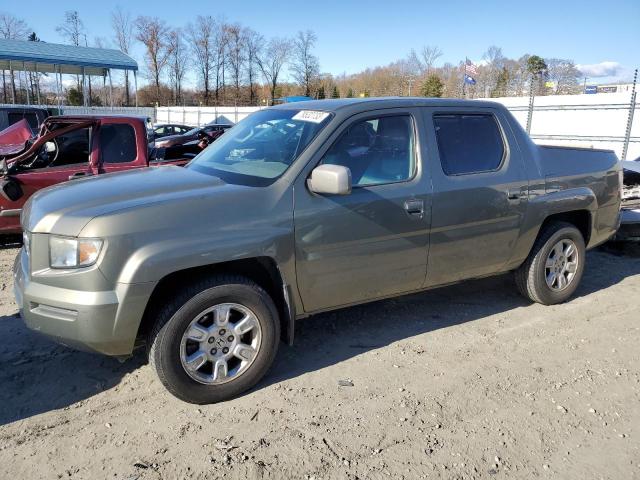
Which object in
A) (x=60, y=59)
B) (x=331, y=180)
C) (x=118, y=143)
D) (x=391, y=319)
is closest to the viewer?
(x=331, y=180)

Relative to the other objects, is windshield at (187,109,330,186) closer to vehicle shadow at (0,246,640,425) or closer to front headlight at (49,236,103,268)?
front headlight at (49,236,103,268)

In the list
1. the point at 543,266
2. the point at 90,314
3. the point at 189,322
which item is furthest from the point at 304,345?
the point at 543,266

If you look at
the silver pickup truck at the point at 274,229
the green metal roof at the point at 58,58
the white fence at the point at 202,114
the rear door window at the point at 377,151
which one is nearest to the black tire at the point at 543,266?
the silver pickup truck at the point at 274,229

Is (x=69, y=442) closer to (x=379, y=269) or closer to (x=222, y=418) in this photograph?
(x=222, y=418)

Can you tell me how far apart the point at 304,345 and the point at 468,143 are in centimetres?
210

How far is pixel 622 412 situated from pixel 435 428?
1.22m

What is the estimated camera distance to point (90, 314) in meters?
2.80

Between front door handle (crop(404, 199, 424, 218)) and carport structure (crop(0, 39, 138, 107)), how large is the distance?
81.6ft

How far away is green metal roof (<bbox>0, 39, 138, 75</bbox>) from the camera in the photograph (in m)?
23.3

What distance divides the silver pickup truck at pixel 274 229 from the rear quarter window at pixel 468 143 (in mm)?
13

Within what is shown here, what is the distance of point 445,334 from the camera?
4.25 meters

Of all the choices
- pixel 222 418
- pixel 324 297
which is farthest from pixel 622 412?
pixel 222 418

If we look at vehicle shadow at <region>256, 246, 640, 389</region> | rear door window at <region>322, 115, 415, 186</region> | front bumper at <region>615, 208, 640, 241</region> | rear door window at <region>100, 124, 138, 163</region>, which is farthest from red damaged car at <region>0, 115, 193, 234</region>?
front bumper at <region>615, 208, 640, 241</region>

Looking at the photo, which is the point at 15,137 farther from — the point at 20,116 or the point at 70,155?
the point at 20,116
